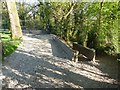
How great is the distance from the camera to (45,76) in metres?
6.77

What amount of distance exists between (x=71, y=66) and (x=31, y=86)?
9.12 ft

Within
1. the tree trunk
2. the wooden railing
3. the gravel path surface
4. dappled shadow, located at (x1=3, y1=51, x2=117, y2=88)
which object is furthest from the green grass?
the wooden railing

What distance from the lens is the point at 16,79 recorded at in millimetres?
6410

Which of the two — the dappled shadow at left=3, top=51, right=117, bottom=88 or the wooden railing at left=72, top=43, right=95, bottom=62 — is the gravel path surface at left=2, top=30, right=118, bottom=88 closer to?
the dappled shadow at left=3, top=51, right=117, bottom=88

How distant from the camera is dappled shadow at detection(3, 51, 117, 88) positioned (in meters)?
5.95

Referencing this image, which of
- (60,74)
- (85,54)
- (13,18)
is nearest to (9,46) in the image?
(13,18)

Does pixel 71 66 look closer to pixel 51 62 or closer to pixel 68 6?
pixel 51 62

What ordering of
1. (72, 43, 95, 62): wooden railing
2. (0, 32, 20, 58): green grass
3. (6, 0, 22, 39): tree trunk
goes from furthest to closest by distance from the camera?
1. (6, 0, 22, 39): tree trunk
2. (0, 32, 20, 58): green grass
3. (72, 43, 95, 62): wooden railing

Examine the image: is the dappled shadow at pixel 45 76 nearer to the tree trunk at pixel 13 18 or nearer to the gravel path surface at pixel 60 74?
the gravel path surface at pixel 60 74

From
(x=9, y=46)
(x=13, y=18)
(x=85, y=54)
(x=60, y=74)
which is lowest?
(x=9, y=46)

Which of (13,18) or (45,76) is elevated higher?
(13,18)

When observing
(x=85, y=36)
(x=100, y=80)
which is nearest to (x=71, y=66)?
(x=100, y=80)

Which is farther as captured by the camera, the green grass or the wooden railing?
the green grass

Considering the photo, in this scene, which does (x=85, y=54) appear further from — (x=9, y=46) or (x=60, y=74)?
(x=9, y=46)
